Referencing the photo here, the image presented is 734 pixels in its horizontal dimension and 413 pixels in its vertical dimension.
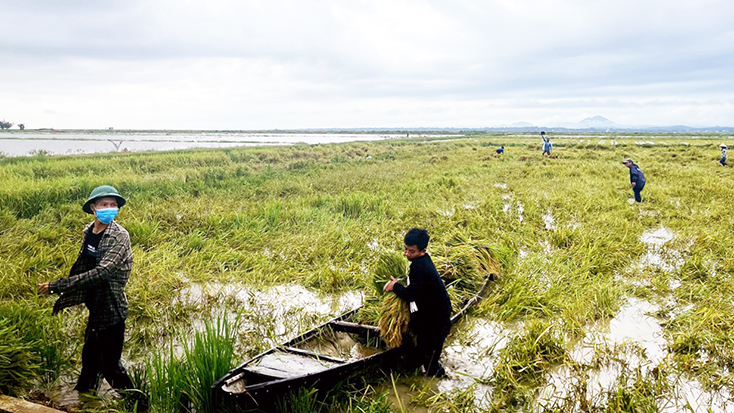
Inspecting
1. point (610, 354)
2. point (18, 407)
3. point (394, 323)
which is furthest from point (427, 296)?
point (18, 407)

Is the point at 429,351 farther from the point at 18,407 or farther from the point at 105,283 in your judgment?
the point at 18,407

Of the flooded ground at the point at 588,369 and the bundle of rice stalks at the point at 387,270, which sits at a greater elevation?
the bundle of rice stalks at the point at 387,270

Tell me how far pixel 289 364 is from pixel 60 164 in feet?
56.3

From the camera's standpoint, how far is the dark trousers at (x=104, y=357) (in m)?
3.33

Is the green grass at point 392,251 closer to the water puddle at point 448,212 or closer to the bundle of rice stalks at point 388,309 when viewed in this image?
the water puddle at point 448,212

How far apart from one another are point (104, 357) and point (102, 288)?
0.58m

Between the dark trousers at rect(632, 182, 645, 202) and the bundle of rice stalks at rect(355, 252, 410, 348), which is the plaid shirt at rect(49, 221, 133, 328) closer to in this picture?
the bundle of rice stalks at rect(355, 252, 410, 348)

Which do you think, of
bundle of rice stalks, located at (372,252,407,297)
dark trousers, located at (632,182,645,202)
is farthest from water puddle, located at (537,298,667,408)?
dark trousers, located at (632,182,645,202)

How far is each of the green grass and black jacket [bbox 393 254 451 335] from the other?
627 millimetres

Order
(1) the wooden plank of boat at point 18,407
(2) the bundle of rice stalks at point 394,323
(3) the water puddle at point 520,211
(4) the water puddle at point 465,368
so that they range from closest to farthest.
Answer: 1. (1) the wooden plank of boat at point 18,407
2. (4) the water puddle at point 465,368
3. (2) the bundle of rice stalks at point 394,323
4. (3) the water puddle at point 520,211

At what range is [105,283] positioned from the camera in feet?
10.7

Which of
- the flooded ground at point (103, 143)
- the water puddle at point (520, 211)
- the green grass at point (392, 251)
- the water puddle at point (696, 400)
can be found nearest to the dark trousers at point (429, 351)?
the green grass at point (392, 251)

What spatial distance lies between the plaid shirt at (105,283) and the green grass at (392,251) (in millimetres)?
552

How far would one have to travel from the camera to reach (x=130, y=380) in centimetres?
350
